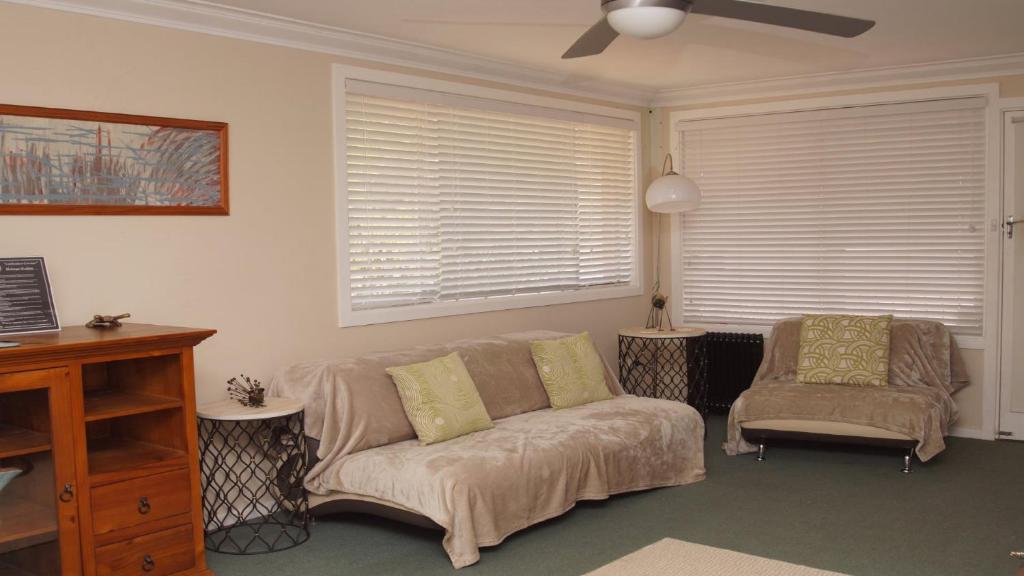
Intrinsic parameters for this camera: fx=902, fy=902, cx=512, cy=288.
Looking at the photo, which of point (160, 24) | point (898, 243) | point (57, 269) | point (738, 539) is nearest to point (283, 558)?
point (57, 269)

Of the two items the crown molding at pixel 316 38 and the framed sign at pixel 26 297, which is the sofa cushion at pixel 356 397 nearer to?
the framed sign at pixel 26 297

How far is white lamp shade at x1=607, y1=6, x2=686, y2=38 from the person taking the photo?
9.23ft

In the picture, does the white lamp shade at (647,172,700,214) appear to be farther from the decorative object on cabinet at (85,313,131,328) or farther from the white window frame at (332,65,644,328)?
the decorative object on cabinet at (85,313,131,328)

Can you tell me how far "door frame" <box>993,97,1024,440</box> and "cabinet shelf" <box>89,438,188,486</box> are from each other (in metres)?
4.95

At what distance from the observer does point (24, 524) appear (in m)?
2.94

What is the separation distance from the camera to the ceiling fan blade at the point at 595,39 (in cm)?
332

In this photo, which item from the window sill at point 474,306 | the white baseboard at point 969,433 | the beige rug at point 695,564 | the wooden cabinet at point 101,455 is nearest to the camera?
the wooden cabinet at point 101,455

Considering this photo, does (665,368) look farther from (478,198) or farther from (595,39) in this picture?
(595,39)

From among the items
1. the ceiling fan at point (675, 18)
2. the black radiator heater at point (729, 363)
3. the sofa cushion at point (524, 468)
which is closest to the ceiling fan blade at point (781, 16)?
the ceiling fan at point (675, 18)

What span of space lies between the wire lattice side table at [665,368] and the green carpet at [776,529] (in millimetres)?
1246

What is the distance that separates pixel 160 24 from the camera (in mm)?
3936

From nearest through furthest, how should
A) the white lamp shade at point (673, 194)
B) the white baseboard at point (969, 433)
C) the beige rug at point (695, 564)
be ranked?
1. the beige rug at point (695, 564)
2. the white baseboard at point (969, 433)
3. the white lamp shade at point (673, 194)

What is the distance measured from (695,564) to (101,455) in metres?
2.33

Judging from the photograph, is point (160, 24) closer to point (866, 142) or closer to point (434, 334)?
point (434, 334)
